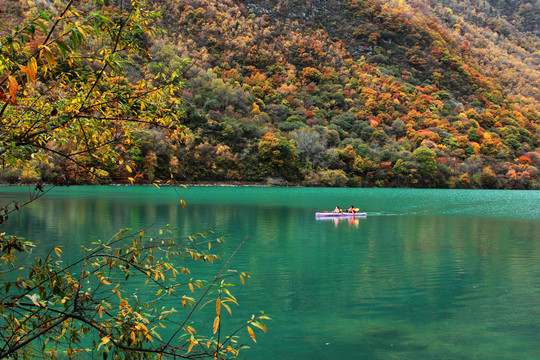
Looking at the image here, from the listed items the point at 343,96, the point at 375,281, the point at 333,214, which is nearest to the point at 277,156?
the point at 343,96

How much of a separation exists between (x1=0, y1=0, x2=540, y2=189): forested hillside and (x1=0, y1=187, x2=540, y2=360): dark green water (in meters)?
39.4

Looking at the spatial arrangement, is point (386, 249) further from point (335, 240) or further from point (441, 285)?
point (441, 285)

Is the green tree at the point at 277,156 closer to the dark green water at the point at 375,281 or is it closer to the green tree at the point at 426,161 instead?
the green tree at the point at 426,161

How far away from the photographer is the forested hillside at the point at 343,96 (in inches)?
3504

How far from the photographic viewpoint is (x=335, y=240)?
22.8 metres

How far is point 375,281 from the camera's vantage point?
1395 cm

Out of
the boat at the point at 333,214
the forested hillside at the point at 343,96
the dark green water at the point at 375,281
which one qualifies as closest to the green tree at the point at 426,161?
the forested hillside at the point at 343,96

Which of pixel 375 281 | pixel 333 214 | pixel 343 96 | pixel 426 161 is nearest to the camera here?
pixel 375 281

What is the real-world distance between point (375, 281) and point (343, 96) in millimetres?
118671

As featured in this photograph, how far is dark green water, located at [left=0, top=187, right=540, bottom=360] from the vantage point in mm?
8898

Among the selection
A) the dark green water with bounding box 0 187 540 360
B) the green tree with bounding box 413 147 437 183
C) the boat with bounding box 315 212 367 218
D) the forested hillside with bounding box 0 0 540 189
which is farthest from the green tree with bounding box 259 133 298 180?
the dark green water with bounding box 0 187 540 360

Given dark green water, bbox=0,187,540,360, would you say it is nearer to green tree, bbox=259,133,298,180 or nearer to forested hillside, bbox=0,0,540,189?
forested hillside, bbox=0,0,540,189

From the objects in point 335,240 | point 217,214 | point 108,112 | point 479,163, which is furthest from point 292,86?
point 108,112

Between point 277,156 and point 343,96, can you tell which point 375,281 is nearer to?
point 277,156
